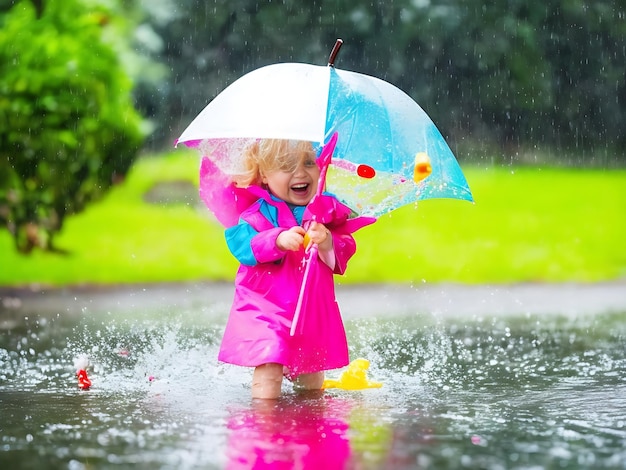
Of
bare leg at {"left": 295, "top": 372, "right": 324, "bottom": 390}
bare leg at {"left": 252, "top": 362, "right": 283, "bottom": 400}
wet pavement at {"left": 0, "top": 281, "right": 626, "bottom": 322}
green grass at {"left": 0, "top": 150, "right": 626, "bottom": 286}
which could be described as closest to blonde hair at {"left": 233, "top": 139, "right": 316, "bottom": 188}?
bare leg at {"left": 252, "top": 362, "right": 283, "bottom": 400}

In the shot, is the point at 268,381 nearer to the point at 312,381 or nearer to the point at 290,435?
the point at 312,381

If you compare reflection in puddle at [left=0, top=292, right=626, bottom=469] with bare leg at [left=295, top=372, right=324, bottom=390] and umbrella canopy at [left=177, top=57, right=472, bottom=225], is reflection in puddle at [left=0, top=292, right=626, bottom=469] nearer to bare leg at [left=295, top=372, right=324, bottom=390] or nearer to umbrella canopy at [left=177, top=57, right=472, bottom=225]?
bare leg at [left=295, top=372, right=324, bottom=390]

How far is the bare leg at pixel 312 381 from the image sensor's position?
4.60m

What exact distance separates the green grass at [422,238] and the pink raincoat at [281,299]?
5.74 m

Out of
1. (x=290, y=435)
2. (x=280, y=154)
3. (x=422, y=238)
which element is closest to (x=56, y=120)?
(x=422, y=238)

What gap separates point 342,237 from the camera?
173 inches

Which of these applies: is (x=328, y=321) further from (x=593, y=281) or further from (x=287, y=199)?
(x=593, y=281)

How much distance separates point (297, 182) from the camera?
14.2 feet

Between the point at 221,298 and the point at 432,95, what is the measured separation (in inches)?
196

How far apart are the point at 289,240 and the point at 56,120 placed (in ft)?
17.9

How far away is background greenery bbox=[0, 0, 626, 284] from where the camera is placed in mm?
9320

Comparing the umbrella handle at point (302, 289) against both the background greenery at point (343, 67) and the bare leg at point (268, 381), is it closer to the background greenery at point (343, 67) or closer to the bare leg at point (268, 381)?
the bare leg at point (268, 381)

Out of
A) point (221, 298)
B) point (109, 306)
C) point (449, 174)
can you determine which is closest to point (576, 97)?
point (221, 298)

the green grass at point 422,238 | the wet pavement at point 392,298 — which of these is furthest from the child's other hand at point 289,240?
the green grass at point 422,238
